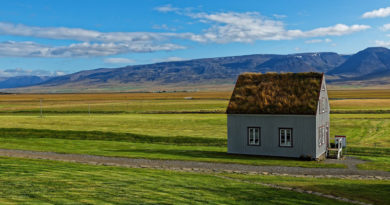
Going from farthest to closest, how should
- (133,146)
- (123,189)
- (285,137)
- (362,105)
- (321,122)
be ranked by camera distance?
(362,105), (133,146), (321,122), (285,137), (123,189)

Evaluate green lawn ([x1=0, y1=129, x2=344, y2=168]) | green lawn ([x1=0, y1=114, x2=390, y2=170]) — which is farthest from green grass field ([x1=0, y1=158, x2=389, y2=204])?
green lawn ([x1=0, y1=114, x2=390, y2=170])

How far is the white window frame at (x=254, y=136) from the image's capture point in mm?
34094

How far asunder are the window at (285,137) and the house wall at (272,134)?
26cm

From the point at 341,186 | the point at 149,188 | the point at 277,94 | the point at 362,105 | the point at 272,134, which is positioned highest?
the point at 277,94

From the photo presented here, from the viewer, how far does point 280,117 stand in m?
33.1

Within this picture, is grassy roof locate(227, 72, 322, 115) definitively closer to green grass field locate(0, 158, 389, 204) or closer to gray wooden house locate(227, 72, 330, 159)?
gray wooden house locate(227, 72, 330, 159)

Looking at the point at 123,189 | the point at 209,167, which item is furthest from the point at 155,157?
the point at 123,189

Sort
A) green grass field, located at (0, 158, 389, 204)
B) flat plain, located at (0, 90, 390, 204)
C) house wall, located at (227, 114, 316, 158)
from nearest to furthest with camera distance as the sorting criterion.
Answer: green grass field, located at (0, 158, 389, 204) → flat plain, located at (0, 90, 390, 204) → house wall, located at (227, 114, 316, 158)

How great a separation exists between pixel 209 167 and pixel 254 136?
841 centimetres

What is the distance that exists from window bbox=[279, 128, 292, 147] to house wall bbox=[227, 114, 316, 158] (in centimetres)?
26

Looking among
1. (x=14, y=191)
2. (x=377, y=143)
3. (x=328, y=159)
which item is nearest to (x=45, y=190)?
(x=14, y=191)

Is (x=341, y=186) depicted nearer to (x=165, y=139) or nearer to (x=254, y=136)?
(x=254, y=136)

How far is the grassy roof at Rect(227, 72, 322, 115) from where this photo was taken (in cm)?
3284

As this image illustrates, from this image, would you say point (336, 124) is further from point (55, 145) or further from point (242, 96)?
point (55, 145)
